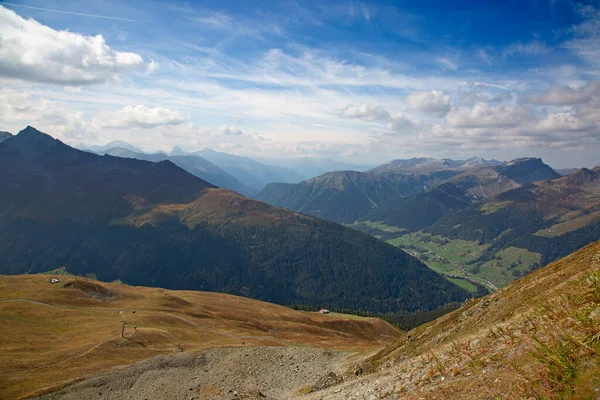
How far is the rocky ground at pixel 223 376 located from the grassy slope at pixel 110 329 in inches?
195

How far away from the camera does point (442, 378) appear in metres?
23.4

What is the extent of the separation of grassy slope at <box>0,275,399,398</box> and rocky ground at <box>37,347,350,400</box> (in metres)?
4.94

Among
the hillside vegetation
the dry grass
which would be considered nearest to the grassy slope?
the hillside vegetation

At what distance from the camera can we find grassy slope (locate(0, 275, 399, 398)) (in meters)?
59.6

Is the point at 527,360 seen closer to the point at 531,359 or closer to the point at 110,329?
the point at 531,359

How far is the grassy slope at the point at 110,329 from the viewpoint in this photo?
5956cm

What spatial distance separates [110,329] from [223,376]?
40.2 m

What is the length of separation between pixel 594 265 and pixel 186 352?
71000 mm

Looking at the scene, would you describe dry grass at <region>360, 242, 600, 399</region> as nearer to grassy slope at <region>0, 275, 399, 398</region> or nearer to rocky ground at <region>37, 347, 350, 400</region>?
rocky ground at <region>37, 347, 350, 400</region>

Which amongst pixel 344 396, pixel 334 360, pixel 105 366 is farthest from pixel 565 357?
pixel 105 366

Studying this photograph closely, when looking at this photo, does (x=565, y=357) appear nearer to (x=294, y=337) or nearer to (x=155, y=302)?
(x=294, y=337)

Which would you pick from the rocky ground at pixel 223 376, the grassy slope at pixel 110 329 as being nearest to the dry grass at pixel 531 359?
the rocky ground at pixel 223 376

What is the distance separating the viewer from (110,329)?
269 ft

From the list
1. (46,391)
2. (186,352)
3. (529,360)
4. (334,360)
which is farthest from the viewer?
(186,352)
